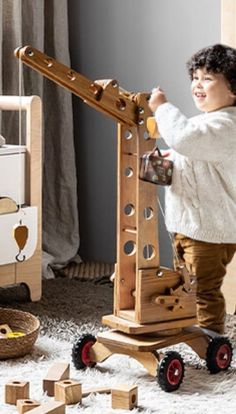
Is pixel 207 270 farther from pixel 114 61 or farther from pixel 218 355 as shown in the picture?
pixel 114 61

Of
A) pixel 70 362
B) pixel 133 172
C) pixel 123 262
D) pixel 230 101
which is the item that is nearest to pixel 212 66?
pixel 230 101

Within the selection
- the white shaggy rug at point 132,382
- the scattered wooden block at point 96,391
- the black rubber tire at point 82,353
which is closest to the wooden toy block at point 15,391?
the white shaggy rug at point 132,382

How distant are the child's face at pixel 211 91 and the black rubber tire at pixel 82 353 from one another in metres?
0.58

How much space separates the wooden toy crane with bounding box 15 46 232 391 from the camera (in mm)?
1979

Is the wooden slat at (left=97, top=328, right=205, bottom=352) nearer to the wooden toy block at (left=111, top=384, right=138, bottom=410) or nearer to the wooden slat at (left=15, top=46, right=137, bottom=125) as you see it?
the wooden toy block at (left=111, top=384, right=138, bottom=410)

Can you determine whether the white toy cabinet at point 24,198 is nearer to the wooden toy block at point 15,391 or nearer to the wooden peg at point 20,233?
the wooden peg at point 20,233

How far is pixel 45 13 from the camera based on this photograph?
3277 mm

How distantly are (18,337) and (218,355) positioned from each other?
1.46ft

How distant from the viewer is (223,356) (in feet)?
6.83

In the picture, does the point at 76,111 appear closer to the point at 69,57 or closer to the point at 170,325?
the point at 69,57

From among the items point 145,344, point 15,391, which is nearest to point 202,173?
point 145,344

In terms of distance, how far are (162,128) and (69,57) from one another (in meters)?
1.38

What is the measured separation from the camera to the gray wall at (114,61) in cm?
308

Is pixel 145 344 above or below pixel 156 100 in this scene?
below
